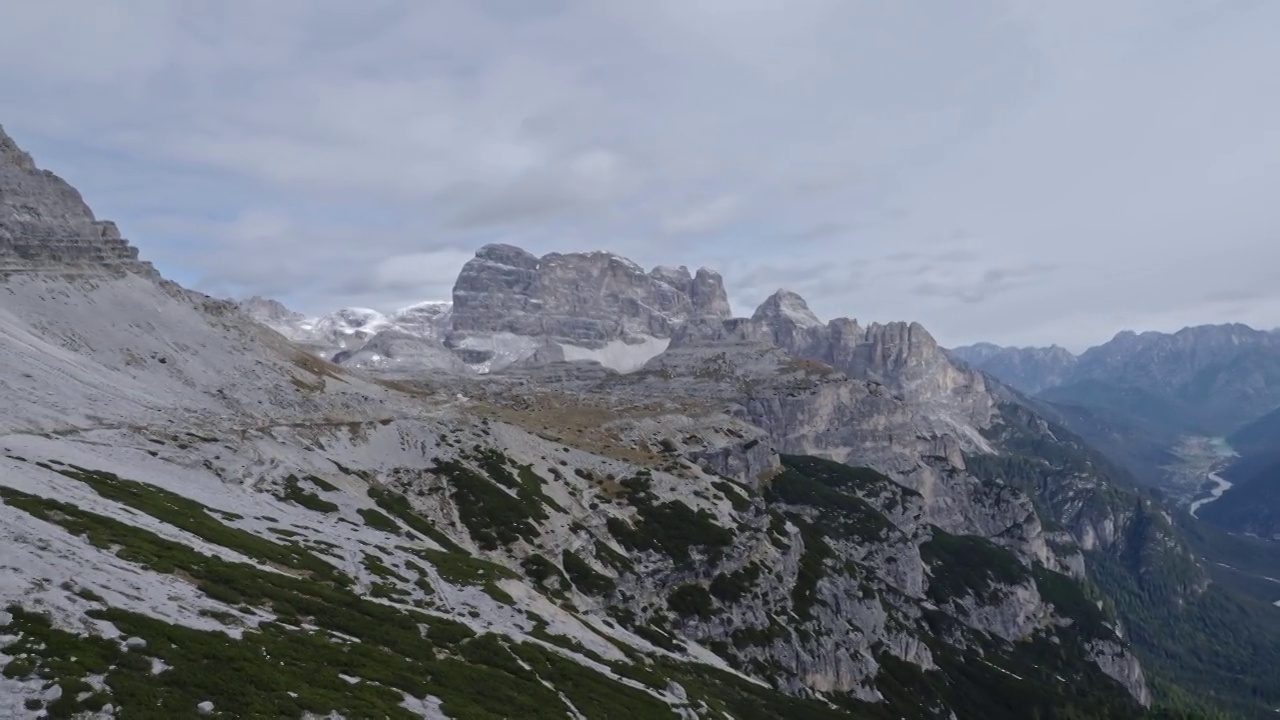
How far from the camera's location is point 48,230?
116m

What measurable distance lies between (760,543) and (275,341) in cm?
10393

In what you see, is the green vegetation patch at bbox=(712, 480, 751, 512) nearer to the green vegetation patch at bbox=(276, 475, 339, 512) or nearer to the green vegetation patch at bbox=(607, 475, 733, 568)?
the green vegetation patch at bbox=(607, 475, 733, 568)

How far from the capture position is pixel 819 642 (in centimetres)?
13650

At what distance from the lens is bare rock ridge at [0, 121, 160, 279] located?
111 metres

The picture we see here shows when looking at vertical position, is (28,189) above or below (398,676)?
above

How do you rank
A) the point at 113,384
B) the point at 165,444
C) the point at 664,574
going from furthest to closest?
the point at 664,574, the point at 113,384, the point at 165,444

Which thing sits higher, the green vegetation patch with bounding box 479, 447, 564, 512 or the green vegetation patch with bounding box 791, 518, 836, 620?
the green vegetation patch with bounding box 479, 447, 564, 512

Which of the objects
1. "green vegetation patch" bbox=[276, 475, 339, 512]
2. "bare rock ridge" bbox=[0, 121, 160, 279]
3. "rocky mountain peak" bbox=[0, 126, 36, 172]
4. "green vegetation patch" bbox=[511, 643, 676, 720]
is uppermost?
"rocky mountain peak" bbox=[0, 126, 36, 172]

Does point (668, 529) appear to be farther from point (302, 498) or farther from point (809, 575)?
point (302, 498)

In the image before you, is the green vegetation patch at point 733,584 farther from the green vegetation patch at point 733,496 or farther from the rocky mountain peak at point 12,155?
the rocky mountain peak at point 12,155

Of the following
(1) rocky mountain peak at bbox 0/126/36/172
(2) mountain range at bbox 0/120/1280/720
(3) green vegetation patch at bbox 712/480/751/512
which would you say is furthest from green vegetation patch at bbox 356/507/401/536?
(1) rocky mountain peak at bbox 0/126/36/172

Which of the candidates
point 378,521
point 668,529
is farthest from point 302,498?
point 668,529

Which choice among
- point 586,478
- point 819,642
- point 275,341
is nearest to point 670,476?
point 586,478

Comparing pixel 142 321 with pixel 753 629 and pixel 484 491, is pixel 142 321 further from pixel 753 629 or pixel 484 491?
pixel 753 629
